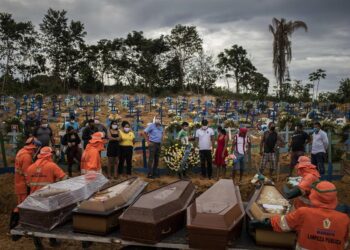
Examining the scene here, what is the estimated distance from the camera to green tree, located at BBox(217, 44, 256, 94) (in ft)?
120

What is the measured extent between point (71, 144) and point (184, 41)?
1147 inches

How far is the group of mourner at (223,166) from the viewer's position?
3428 millimetres

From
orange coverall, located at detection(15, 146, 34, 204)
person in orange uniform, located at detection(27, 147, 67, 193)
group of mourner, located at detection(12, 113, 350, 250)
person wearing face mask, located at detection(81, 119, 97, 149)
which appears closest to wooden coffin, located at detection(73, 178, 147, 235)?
person in orange uniform, located at detection(27, 147, 67, 193)

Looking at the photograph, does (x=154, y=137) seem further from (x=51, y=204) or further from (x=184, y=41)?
(x=184, y=41)

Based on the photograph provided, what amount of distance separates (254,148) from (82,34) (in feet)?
95.1

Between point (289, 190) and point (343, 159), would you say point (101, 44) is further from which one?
point (289, 190)

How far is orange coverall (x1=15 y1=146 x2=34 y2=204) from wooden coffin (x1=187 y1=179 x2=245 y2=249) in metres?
3.14

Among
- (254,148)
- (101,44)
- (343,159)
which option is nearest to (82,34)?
(101,44)

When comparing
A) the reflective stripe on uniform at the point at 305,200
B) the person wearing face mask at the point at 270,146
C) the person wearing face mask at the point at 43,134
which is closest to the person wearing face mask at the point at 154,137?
the person wearing face mask at the point at 43,134

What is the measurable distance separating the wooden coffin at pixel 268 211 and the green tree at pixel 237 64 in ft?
105

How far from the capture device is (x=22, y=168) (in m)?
6.04

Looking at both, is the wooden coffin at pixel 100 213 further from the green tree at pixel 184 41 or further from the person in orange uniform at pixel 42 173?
the green tree at pixel 184 41

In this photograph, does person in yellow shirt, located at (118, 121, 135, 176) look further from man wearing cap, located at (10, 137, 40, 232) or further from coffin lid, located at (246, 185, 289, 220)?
coffin lid, located at (246, 185, 289, 220)

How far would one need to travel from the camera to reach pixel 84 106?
27797mm
